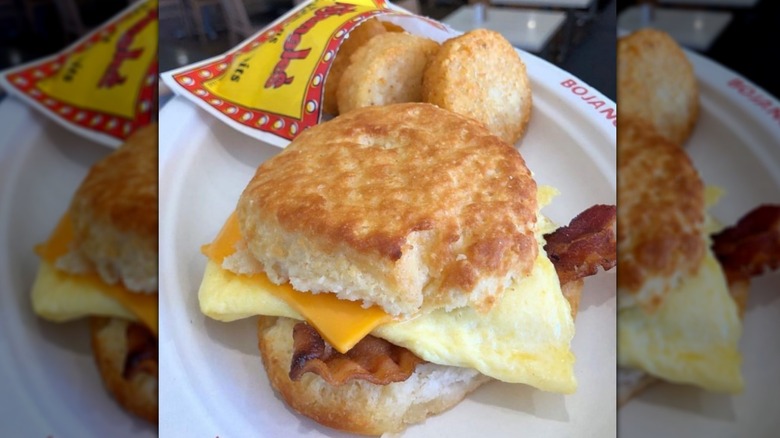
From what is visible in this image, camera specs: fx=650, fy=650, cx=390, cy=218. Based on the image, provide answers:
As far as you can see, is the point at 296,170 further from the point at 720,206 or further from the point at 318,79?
Answer: the point at 720,206

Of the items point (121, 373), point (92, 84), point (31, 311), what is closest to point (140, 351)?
point (121, 373)

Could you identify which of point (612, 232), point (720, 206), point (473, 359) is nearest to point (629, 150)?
point (720, 206)

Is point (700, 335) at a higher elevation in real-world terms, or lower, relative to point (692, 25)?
lower

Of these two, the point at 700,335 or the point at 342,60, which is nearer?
the point at 700,335

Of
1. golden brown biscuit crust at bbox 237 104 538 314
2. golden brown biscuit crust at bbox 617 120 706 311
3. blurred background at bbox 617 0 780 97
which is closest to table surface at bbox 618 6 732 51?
blurred background at bbox 617 0 780 97

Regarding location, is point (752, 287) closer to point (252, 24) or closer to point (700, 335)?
point (700, 335)

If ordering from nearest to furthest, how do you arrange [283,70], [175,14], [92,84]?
[92,84], [175,14], [283,70]

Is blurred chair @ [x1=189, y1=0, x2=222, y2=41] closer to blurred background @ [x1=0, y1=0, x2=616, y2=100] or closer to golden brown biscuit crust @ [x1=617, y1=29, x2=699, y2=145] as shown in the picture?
blurred background @ [x1=0, y1=0, x2=616, y2=100]
